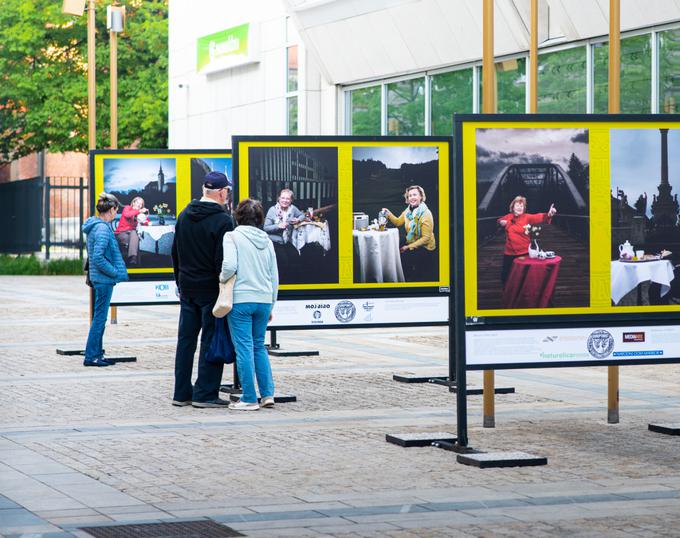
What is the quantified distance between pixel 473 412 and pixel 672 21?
11566 mm

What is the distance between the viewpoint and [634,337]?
9812 mm

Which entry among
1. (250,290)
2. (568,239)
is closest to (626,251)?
(568,239)

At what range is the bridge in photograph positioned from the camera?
9336mm

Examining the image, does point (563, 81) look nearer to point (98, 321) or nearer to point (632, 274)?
point (98, 321)

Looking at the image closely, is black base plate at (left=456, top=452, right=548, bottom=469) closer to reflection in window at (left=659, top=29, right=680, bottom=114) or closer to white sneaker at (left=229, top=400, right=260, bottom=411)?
white sneaker at (left=229, top=400, right=260, bottom=411)

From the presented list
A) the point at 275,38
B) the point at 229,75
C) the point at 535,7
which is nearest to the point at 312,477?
the point at 535,7

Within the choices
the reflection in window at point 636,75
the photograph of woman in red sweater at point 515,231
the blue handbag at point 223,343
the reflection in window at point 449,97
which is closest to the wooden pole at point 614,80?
the photograph of woman in red sweater at point 515,231

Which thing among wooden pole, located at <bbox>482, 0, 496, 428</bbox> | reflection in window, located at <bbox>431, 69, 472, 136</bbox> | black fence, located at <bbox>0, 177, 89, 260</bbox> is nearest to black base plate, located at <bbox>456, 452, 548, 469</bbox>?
wooden pole, located at <bbox>482, 0, 496, 428</bbox>

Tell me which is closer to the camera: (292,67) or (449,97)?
(449,97)

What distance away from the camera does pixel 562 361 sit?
9.55 metres

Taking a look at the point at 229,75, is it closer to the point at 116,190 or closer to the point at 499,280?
the point at 116,190

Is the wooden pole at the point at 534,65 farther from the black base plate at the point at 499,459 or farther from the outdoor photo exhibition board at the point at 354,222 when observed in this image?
the black base plate at the point at 499,459

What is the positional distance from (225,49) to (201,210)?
945 inches

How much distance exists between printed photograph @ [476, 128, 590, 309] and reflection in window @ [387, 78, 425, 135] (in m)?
19.0
